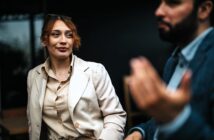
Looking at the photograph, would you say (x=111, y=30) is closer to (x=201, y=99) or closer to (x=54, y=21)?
(x=54, y=21)

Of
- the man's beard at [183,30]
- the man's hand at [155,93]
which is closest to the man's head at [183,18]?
the man's beard at [183,30]

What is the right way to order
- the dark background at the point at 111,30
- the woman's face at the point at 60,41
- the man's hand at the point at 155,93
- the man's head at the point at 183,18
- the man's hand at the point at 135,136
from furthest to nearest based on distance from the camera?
the dark background at the point at 111,30 < the woman's face at the point at 60,41 < the man's hand at the point at 135,136 < the man's head at the point at 183,18 < the man's hand at the point at 155,93

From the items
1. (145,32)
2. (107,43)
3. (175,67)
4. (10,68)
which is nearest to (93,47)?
(107,43)

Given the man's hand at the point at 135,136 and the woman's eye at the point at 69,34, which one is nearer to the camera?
the man's hand at the point at 135,136

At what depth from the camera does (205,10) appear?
1507mm

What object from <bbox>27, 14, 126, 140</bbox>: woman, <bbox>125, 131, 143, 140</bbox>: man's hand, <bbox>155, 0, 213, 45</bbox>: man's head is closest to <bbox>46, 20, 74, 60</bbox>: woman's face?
<bbox>27, 14, 126, 140</bbox>: woman

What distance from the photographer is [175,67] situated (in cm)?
174

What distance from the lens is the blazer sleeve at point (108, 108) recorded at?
9.43 feet

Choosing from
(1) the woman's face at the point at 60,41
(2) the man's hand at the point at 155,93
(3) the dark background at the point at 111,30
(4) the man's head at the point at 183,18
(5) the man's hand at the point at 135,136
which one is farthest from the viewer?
(3) the dark background at the point at 111,30

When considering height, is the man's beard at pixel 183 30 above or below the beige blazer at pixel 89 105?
above

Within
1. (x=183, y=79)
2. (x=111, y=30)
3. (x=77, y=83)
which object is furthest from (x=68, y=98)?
(x=111, y=30)

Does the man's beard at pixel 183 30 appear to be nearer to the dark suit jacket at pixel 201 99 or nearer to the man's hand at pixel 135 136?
the dark suit jacket at pixel 201 99

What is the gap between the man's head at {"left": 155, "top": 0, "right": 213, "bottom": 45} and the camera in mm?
1447

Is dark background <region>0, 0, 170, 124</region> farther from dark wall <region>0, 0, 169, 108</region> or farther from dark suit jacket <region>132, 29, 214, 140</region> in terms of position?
dark suit jacket <region>132, 29, 214, 140</region>
